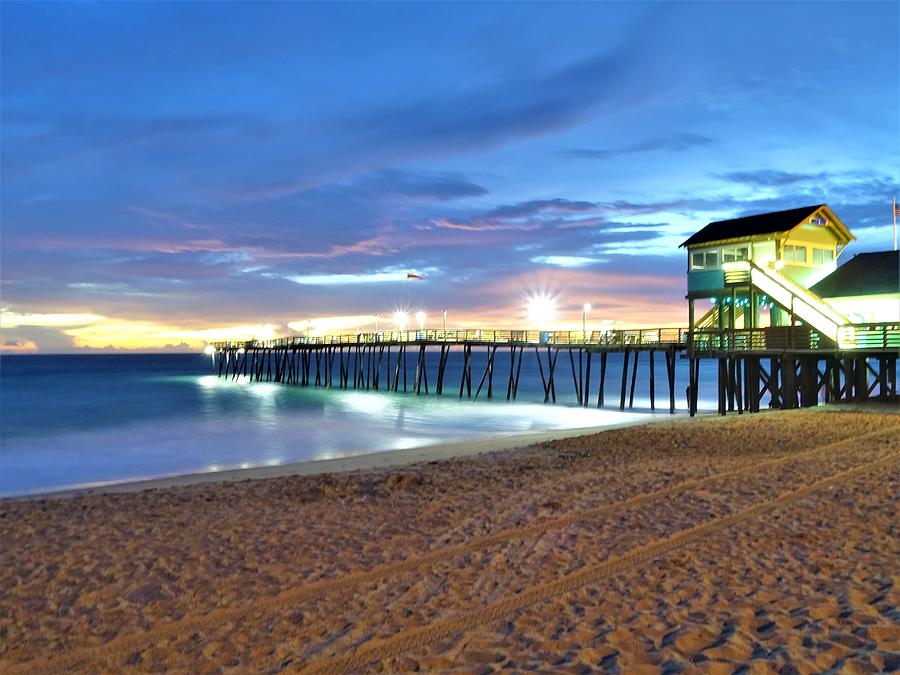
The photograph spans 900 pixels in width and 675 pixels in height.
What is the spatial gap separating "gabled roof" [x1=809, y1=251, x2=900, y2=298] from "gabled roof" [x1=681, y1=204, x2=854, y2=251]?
2386 millimetres

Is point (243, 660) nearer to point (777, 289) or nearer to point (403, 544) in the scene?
point (403, 544)

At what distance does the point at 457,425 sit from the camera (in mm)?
30906

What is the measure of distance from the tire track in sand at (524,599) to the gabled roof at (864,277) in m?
20.8

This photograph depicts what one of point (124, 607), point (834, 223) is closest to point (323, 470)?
point (124, 607)

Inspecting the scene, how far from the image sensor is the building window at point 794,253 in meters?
28.3

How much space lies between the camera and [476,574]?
22.9 ft

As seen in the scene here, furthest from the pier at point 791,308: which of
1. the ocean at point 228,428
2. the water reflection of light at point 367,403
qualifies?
the water reflection of light at point 367,403

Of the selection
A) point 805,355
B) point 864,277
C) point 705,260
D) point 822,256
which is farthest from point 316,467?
point 822,256

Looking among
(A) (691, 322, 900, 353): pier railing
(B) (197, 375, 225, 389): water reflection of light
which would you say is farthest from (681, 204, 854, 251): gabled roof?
(B) (197, 375, 225, 389): water reflection of light

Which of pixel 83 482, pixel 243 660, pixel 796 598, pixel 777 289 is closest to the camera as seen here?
pixel 243 660

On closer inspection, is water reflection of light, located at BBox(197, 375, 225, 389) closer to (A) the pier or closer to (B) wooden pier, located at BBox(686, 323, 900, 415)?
(A) the pier

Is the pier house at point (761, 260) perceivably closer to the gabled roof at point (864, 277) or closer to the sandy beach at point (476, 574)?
the gabled roof at point (864, 277)

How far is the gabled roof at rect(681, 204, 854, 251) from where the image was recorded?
27708 mm

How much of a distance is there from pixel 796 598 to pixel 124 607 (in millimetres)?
5999
